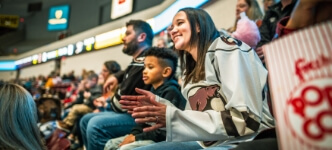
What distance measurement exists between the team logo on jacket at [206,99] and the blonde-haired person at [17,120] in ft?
2.22

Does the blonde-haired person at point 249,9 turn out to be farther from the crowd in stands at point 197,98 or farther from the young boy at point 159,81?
the young boy at point 159,81

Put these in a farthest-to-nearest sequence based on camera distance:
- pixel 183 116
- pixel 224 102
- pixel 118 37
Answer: pixel 118 37
pixel 224 102
pixel 183 116

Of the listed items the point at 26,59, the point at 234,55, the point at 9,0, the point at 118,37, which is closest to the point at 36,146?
the point at 234,55

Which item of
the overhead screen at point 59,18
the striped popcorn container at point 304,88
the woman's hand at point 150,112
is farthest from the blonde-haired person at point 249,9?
the overhead screen at point 59,18

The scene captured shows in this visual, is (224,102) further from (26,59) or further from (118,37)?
(26,59)

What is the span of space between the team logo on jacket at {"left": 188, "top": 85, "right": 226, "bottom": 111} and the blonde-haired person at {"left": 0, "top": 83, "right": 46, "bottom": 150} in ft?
2.22

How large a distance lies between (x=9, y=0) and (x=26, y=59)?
2.71 metres

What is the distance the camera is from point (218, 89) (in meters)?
1.14

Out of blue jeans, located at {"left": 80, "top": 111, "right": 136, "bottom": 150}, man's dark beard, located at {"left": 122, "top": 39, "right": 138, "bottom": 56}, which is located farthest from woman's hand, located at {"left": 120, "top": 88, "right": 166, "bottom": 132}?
man's dark beard, located at {"left": 122, "top": 39, "right": 138, "bottom": 56}

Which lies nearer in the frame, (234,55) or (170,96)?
(234,55)

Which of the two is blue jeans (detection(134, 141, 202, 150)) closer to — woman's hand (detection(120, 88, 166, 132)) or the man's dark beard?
woman's hand (detection(120, 88, 166, 132))

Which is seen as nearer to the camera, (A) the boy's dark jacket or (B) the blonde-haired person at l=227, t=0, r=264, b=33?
(A) the boy's dark jacket

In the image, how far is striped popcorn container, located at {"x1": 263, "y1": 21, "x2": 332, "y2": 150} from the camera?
483 mm

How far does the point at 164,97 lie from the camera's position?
1.76 meters
